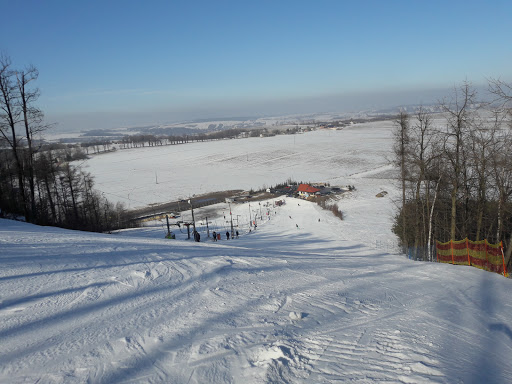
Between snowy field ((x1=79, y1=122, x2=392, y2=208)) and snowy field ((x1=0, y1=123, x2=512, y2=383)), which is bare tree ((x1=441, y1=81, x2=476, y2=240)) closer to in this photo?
snowy field ((x1=0, y1=123, x2=512, y2=383))

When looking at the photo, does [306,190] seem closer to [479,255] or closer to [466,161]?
[466,161]

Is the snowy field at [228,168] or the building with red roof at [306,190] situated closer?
the building with red roof at [306,190]

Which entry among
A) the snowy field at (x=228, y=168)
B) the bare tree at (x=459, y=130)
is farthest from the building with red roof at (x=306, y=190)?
the bare tree at (x=459, y=130)

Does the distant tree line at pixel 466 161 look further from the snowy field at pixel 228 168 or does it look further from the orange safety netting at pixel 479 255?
the snowy field at pixel 228 168

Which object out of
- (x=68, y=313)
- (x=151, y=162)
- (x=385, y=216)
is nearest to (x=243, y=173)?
(x=151, y=162)

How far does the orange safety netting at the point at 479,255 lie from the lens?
38.9ft

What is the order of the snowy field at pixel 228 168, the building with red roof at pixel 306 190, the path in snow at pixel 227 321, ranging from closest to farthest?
the path in snow at pixel 227 321
the building with red roof at pixel 306 190
the snowy field at pixel 228 168

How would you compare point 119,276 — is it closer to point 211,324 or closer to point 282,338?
point 211,324

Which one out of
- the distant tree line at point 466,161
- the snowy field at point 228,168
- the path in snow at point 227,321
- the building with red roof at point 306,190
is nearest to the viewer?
the path in snow at point 227,321

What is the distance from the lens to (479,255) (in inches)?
484

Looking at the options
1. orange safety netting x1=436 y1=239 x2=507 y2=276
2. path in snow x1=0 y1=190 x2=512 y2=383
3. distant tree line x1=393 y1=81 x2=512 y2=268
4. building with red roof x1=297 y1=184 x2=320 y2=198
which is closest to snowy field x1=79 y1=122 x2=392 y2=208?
building with red roof x1=297 y1=184 x2=320 y2=198

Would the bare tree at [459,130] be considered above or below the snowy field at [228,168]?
above

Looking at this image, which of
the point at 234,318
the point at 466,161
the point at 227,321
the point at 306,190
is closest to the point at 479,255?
the point at 466,161

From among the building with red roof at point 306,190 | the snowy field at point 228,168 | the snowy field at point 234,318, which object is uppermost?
the snowy field at point 234,318
